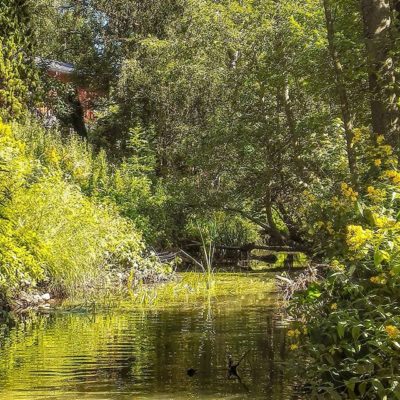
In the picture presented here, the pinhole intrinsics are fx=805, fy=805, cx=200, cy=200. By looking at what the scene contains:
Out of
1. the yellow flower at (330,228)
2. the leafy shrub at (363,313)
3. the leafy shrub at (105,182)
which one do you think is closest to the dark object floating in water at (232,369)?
the leafy shrub at (363,313)

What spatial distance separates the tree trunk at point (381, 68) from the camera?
8.38 metres

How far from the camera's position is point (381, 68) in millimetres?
8320

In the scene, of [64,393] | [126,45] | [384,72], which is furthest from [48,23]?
[64,393]

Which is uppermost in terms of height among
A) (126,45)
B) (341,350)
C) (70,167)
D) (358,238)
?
(126,45)

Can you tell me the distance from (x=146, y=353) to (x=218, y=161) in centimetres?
1155

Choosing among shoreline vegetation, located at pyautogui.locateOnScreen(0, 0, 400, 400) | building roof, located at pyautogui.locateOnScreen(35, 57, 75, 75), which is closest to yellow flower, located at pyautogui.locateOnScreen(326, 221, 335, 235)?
shoreline vegetation, located at pyautogui.locateOnScreen(0, 0, 400, 400)

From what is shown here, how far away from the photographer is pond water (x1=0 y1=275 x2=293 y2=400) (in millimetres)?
6684

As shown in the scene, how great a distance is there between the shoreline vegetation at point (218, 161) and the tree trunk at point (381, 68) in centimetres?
2

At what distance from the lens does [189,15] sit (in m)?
24.8

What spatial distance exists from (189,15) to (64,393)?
19.7 m

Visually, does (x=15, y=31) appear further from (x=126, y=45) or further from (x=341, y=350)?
(x=341, y=350)

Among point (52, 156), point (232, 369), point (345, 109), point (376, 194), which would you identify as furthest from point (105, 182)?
point (376, 194)

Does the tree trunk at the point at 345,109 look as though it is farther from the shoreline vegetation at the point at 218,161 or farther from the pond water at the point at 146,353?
the pond water at the point at 146,353

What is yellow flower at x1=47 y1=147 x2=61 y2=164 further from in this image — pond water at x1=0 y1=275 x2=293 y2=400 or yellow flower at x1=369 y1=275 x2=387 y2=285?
yellow flower at x1=369 y1=275 x2=387 y2=285
